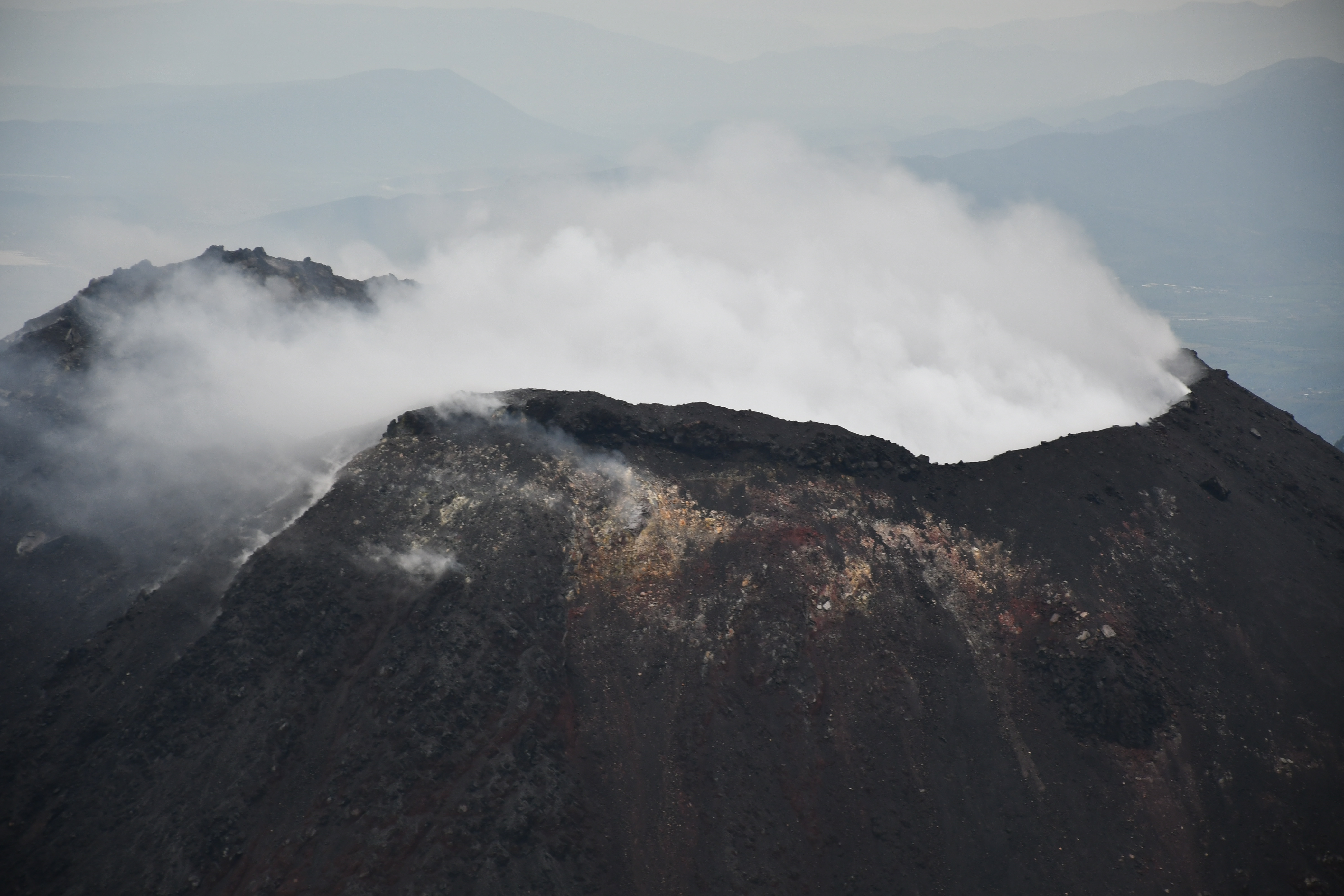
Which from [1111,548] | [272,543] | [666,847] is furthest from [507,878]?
[1111,548]

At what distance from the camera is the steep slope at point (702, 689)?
85.5 ft

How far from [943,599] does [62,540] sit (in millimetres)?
36168

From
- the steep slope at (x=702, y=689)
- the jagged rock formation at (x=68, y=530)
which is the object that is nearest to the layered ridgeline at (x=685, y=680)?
the steep slope at (x=702, y=689)

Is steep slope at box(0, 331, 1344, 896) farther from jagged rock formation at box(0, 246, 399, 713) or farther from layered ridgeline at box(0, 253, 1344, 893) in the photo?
jagged rock formation at box(0, 246, 399, 713)

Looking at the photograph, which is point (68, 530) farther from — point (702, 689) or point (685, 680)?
point (702, 689)

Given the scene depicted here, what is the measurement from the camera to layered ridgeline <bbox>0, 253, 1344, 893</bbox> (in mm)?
26125

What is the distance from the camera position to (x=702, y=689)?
3033cm

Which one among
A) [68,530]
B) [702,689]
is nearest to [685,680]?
[702,689]

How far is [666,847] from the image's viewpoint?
1053 inches

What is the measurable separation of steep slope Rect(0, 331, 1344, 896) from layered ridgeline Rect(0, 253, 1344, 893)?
0.11 metres

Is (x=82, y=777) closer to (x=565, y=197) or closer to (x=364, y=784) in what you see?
(x=364, y=784)

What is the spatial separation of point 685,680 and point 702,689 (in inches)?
27.9

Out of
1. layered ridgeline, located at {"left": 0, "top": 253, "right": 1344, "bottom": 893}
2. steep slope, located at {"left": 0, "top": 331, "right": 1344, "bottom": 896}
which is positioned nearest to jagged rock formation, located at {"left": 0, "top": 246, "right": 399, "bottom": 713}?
layered ridgeline, located at {"left": 0, "top": 253, "right": 1344, "bottom": 893}

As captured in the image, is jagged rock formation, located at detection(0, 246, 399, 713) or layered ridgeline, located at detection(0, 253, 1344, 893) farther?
jagged rock formation, located at detection(0, 246, 399, 713)
